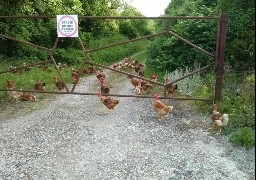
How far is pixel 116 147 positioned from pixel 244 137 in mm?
1851

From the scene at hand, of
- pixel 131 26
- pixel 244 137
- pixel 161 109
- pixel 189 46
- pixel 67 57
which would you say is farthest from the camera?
pixel 131 26

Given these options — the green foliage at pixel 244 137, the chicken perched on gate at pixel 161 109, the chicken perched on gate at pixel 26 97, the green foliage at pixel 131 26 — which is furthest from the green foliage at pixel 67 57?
the green foliage at pixel 131 26

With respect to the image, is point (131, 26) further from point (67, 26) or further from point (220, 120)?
point (220, 120)

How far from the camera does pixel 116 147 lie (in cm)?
543

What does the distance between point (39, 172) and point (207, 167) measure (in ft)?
6.94

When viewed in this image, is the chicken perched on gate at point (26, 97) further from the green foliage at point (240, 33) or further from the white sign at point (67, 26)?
the green foliage at point (240, 33)

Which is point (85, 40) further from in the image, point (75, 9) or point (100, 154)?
point (100, 154)

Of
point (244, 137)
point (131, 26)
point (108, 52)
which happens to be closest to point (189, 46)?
point (244, 137)

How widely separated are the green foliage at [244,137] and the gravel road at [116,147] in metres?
0.12

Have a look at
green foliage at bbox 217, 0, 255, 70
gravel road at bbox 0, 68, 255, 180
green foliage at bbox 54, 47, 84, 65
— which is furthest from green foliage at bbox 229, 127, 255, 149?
green foliage at bbox 54, 47, 84, 65

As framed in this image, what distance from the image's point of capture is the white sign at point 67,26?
6403 mm

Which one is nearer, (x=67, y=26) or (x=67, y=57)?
(x=67, y=26)

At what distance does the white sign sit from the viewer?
6403mm

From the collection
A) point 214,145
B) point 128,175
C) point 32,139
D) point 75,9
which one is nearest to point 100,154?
point 128,175
